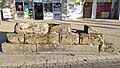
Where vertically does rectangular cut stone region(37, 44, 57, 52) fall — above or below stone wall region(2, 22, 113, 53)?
below

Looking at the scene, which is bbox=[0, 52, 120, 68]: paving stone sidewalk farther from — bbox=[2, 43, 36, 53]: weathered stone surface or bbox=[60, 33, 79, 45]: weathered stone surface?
bbox=[60, 33, 79, 45]: weathered stone surface

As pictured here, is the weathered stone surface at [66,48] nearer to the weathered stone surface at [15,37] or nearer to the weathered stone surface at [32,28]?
the weathered stone surface at [32,28]

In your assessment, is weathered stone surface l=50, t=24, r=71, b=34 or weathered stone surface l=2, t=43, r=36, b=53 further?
weathered stone surface l=50, t=24, r=71, b=34

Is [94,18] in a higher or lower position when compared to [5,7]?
lower

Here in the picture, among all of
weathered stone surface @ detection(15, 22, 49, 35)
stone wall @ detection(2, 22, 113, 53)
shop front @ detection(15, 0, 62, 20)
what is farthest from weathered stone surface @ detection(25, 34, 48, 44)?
shop front @ detection(15, 0, 62, 20)

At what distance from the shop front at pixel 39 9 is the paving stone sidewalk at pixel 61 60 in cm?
1145

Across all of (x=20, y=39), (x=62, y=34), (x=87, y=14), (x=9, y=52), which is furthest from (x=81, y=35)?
(x=87, y=14)

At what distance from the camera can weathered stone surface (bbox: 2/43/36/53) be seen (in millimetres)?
6074

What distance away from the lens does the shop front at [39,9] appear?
16.9 meters

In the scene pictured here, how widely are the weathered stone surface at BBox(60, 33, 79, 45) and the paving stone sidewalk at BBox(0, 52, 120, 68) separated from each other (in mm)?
488

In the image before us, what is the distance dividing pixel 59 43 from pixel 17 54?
1595 mm

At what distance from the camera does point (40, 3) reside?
17109mm

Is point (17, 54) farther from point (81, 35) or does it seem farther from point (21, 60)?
point (81, 35)

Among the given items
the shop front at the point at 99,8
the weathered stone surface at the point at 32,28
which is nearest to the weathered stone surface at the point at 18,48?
the weathered stone surface at the point at 32,28
